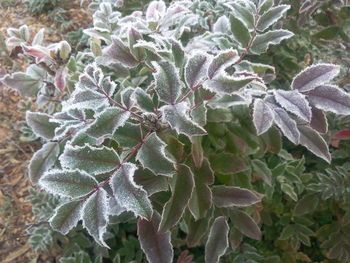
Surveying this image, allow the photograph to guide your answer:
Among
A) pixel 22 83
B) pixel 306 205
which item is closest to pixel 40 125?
pixel 22 83

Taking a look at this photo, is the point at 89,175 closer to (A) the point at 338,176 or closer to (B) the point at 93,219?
(B) the point at 93,219

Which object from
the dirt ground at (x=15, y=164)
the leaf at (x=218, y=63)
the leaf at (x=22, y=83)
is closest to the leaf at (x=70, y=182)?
the leaf at (x=218, y=63)

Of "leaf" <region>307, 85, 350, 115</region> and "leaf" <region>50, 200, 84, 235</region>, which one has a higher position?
"leaf" <region>307, 85, 350, 115</region>

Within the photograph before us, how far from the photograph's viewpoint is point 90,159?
0.81 metres

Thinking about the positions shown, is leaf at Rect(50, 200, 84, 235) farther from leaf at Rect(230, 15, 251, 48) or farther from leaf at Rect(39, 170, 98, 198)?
leaf at Rect(230, 15, 251, 48)

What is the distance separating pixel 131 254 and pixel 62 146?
A: 0.48 meters

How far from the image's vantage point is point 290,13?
1.43 metres

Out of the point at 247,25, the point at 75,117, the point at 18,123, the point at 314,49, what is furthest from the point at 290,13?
the point at 18,123

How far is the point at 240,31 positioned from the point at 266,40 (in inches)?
2.7

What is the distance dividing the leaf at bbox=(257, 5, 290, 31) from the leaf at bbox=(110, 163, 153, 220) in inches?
20.9

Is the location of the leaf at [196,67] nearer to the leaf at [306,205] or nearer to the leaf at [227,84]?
the leaf at [227,84]

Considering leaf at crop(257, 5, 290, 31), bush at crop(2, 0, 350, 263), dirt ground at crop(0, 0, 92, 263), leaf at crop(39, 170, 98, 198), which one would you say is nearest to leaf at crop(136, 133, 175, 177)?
bush at crop(2, 0, 350, 263)

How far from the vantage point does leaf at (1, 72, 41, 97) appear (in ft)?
4.02

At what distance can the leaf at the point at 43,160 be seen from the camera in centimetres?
105
